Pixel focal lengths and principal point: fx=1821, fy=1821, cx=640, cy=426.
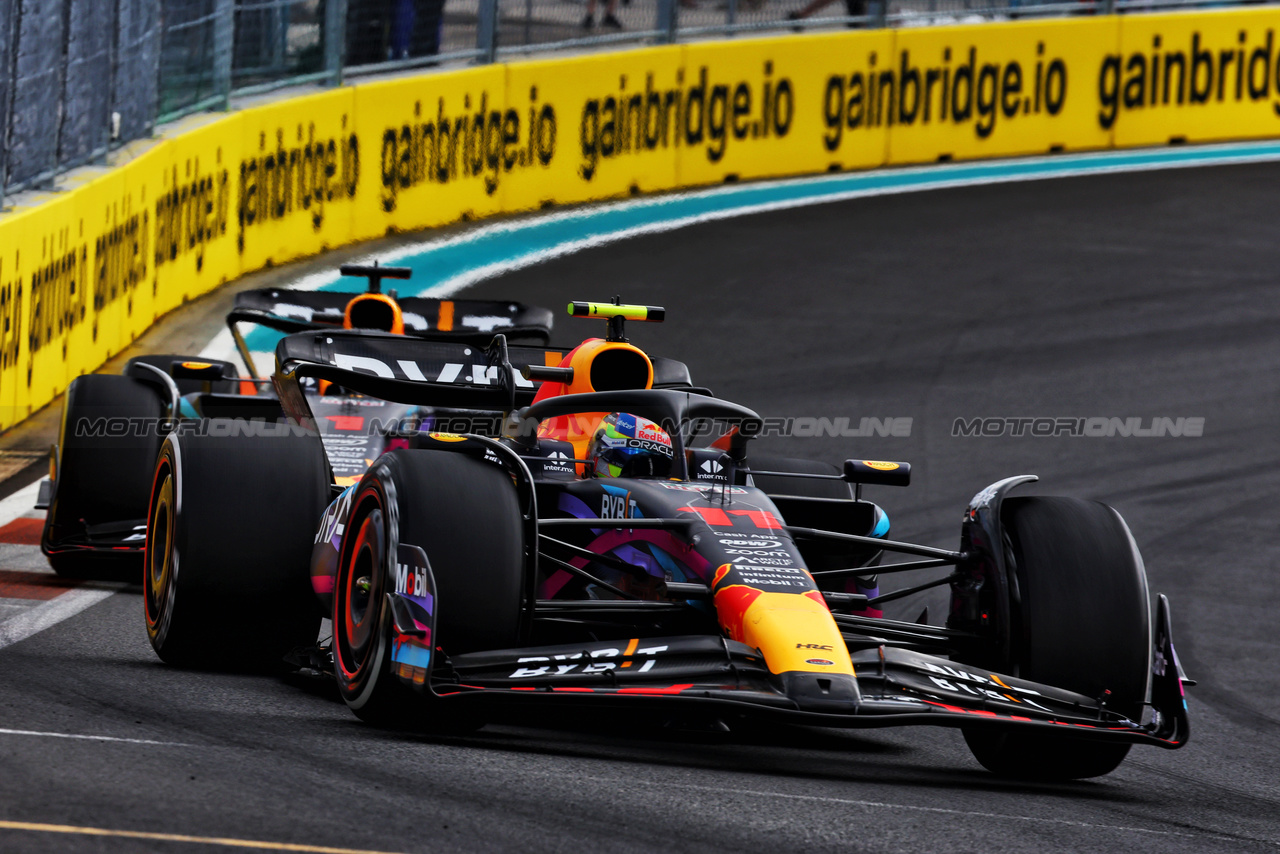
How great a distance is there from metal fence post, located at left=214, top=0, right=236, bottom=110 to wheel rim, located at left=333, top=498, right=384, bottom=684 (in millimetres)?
9082

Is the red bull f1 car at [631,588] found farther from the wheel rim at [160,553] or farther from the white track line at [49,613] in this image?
the white track line at [49,613]

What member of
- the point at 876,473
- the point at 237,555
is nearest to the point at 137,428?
the point at 237,555

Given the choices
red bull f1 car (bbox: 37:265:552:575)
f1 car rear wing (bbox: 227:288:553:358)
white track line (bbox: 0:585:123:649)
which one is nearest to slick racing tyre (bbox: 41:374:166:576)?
red bull f1 car (bbox: 37:265:552:575)

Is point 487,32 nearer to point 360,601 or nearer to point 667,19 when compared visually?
point 667,19

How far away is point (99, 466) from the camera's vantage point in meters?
8.38

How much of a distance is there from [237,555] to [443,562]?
1.36 m

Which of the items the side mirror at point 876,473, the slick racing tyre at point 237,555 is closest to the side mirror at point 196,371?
the slick racing tyre at point 237,555

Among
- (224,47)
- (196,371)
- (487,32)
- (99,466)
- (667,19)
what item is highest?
(667,19)

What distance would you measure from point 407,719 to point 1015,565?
209 centimetres

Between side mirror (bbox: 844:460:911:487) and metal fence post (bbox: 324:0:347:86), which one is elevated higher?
metal fence post (bbox: 324:0:347:86)

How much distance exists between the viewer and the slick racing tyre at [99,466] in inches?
326

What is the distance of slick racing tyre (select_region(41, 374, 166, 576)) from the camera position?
27.2 feet

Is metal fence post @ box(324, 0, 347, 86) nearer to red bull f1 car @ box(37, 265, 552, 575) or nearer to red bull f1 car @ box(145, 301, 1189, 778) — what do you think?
red bull f1 car @ box(37, 265, 552, 575)

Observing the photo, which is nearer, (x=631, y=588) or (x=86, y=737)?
(x=86, y=737)
